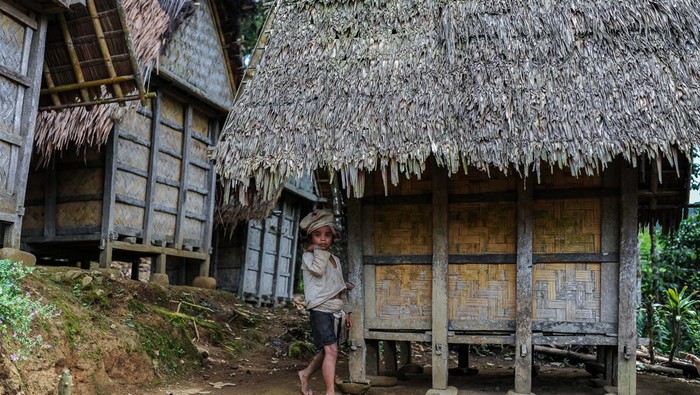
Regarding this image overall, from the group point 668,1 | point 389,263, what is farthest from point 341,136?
point 668,1

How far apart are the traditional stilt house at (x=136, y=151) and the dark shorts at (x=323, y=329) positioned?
3413 millimetres

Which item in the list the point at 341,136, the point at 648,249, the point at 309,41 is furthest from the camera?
the point at 648,249

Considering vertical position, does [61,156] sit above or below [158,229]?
above

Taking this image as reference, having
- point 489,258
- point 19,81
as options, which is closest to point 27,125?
point 19,81

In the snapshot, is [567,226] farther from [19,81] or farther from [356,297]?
[19,81]

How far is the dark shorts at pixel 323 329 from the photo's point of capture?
5664 millimetres

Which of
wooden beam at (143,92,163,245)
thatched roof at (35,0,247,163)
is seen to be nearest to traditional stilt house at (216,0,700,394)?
thatched roof at (35,0,247,163)

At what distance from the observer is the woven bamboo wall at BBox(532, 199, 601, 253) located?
5.73 m

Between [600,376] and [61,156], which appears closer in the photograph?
[600,376]

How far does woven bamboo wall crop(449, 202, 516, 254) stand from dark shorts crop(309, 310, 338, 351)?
1283 mm

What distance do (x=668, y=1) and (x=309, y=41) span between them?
3379 mm

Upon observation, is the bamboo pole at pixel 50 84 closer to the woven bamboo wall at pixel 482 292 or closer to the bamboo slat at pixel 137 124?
the bamboo slat at pixel 137 124

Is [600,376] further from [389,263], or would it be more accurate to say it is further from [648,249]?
[648,249]

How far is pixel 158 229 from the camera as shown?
9648 mm
